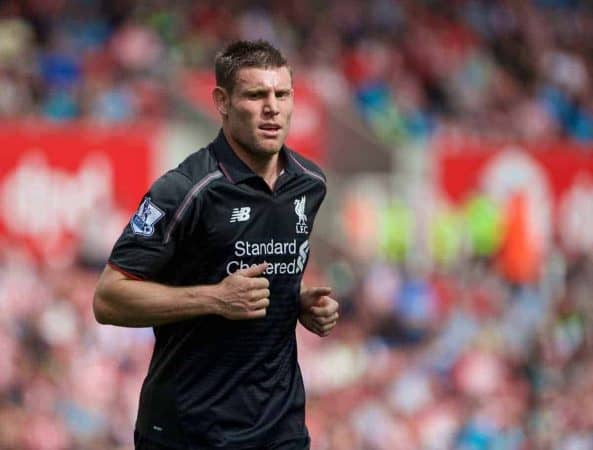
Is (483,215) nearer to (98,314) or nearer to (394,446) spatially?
(394,446)

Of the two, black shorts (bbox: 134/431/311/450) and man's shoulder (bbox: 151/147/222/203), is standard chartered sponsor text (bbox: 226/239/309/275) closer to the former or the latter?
man's shoulder (bbox: 151/147/222/203)

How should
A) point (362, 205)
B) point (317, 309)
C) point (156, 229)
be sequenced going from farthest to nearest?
point (362, 205) < point (317, 309) < point (156, 229)

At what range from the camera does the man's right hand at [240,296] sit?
4062 mm

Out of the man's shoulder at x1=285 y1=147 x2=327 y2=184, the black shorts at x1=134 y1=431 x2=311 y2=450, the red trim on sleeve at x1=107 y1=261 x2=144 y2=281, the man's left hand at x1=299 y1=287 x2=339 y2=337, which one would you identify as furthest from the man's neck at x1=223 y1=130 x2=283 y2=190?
the black shorts at x1=134 y1=431 x2=311 y2=450

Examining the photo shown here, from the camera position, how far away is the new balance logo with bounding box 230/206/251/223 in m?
4.17

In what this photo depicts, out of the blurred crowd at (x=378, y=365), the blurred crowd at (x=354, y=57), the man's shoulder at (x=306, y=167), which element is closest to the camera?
the man's shoulder at (x=306, y=167)

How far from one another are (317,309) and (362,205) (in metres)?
9.16

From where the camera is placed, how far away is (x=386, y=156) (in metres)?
13.9

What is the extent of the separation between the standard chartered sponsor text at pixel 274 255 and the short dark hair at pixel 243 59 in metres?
0.47

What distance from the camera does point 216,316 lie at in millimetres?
Answer: 4168

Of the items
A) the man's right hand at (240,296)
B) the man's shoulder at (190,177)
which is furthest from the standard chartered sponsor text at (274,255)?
the man's shoulder at (190,177)

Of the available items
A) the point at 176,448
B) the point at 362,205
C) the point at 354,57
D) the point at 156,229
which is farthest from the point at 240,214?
the point at 354,57

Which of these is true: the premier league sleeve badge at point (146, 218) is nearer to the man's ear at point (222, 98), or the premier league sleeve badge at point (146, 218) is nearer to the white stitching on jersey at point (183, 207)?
the white stitching on jersey at point (183, 207)

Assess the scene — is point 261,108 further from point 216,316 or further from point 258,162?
point 216,316
